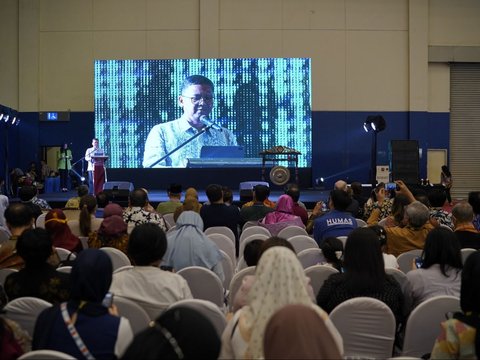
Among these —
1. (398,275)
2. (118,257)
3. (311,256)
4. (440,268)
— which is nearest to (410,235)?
(311,256)

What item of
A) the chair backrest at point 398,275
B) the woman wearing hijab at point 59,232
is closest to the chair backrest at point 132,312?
the chair backrest at point 398,275

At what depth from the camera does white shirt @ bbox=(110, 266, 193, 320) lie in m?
3.11

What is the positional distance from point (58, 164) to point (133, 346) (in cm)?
1575

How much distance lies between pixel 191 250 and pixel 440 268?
1.65 metres

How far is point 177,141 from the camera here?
1557 cm

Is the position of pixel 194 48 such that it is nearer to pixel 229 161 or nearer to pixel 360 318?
pixel 229 161

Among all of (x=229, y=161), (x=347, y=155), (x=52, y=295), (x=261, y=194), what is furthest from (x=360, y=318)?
(x=347, y=155)

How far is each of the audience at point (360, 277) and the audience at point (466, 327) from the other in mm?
760

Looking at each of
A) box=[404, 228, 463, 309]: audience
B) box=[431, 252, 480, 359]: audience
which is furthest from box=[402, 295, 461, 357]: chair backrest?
box=[431, 252, 480, 359]: audience

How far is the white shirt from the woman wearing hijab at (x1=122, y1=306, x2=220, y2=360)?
1.54 metres

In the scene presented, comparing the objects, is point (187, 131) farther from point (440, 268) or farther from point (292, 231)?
point (440, 268)

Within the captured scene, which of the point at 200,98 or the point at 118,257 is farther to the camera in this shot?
the point at 200,98

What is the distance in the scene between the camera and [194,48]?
16.8m

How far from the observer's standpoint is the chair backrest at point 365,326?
2.94 m
